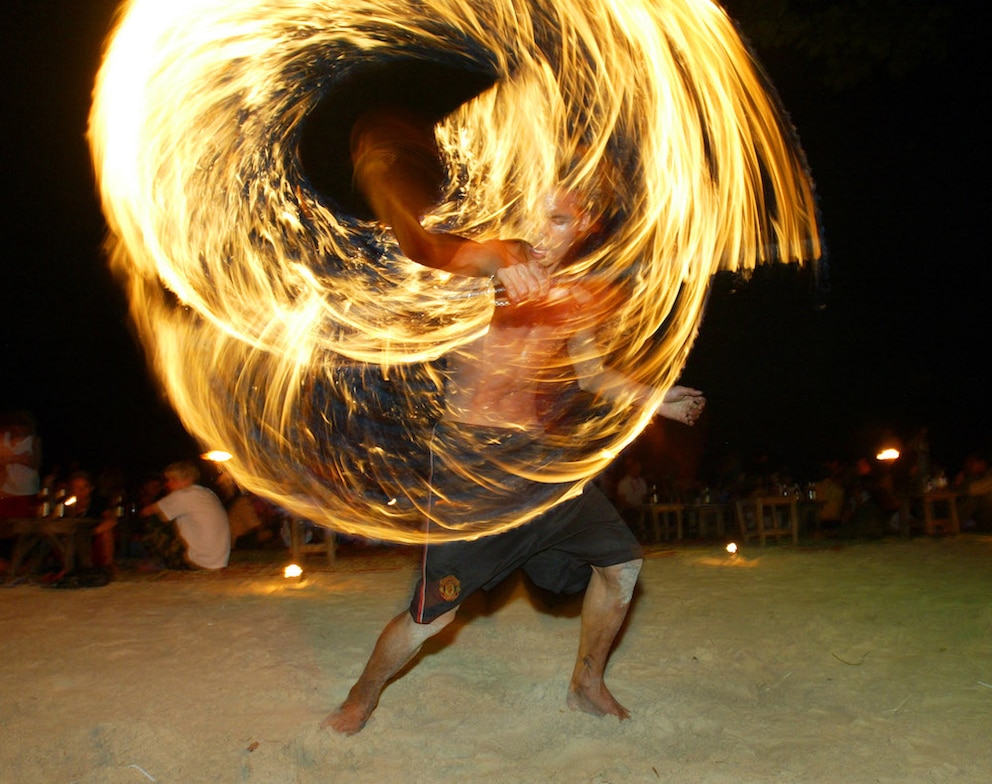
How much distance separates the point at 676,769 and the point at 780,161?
3929 millimetres

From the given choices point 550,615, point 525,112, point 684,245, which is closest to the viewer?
point 550,615

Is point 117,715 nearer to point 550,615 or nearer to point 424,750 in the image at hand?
point 424,750

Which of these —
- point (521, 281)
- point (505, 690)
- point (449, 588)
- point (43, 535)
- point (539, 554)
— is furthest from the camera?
point (43, 535)

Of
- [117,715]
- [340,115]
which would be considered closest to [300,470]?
[340,115]

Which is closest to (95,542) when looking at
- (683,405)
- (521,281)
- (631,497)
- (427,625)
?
(427,625)

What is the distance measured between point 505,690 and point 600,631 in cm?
60

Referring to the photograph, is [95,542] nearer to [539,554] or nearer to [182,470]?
[182,470]

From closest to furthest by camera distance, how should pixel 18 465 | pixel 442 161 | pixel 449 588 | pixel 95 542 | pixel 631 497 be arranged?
pixel 449 588, pixel 442 161, pixel 18 465, pixel 95 542, pixel 631 497

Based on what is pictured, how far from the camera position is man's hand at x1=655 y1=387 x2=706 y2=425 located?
315cm

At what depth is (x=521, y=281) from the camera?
2.58m

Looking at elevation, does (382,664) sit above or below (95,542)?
below

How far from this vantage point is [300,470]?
775 cm

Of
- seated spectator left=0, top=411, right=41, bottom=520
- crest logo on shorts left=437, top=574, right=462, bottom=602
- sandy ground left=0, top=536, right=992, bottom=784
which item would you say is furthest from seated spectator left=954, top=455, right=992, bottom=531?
A: seated spectator left=0, top=411, right=41, bottom=520

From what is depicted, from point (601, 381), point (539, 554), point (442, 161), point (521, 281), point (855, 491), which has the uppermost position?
point (442, 161)
